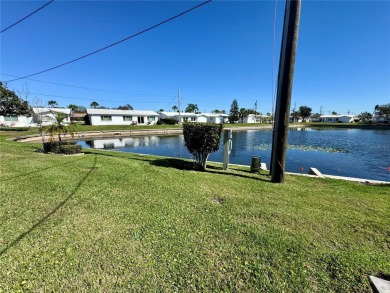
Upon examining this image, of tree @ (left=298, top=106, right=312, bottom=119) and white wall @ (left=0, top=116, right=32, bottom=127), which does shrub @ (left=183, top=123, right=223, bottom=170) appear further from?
tree @ (left=298, top=106, right=312, bottom=119)

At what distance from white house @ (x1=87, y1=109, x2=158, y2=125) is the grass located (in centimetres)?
3832

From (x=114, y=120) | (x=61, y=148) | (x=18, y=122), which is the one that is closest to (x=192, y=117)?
(x=114, y=120)

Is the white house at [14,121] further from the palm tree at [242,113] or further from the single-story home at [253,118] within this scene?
the single-story home at [253,118]

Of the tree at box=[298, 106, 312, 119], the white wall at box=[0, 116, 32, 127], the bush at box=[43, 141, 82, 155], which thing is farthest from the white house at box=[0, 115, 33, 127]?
the tree at box=[298, 106, 312, 119]

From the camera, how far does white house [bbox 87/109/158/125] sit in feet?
130

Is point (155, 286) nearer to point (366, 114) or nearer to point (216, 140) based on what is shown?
point (216, 140)

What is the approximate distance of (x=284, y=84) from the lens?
5.24 metres

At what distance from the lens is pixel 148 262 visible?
7.81 ft

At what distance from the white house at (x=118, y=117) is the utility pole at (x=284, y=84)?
4042cm

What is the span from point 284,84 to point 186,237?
4.53 meters

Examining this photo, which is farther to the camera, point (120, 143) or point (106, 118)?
point (106, 118)

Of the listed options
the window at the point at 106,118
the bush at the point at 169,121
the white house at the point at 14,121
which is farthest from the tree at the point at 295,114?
the white house at the point at 14,121

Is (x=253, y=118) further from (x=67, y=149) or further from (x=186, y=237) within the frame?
(x=186, y=237)

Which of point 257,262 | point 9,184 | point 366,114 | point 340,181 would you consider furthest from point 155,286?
point 366,114
